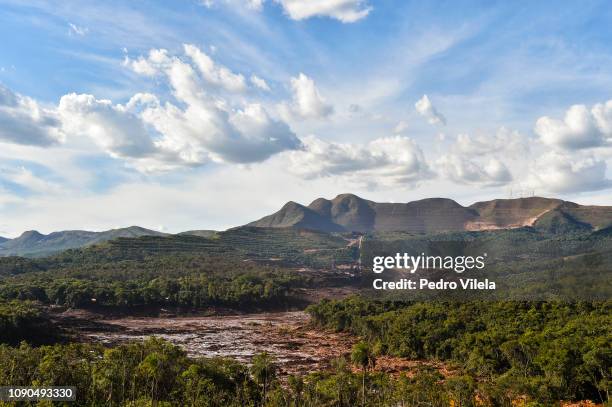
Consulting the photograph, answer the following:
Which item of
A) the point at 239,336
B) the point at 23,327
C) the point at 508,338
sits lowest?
the point at 239,336

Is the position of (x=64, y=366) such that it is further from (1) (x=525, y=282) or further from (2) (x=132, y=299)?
(1) (x=525, y=282)

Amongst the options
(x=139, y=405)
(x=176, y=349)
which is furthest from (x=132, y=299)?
(x=139, y=405)

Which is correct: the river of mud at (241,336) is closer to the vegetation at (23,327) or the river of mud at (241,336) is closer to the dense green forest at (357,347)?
the dense green forest at (357,347)

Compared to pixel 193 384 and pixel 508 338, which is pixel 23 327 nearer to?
pixel 193 384

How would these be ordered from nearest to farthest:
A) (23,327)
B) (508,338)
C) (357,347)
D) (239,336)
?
(357,347) < (508,338) < (23,327) < (239,336)

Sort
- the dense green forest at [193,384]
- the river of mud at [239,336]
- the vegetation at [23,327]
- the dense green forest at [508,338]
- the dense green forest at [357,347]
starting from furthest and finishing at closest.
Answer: the river of mud at [239,336], the vegetation at [23,327], the dense green forest at [508,338], the dense green forest at [357,347], the dense green forest at [193,384]

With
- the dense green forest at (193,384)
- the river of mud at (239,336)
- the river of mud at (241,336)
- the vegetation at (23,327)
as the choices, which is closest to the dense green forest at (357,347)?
the dense green forest at (193,384)

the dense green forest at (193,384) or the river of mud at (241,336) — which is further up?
the dense green forest at (193,384)

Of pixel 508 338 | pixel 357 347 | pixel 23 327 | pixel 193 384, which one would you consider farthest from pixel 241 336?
pixel 193 384

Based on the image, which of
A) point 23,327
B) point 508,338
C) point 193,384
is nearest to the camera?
point 193,384
